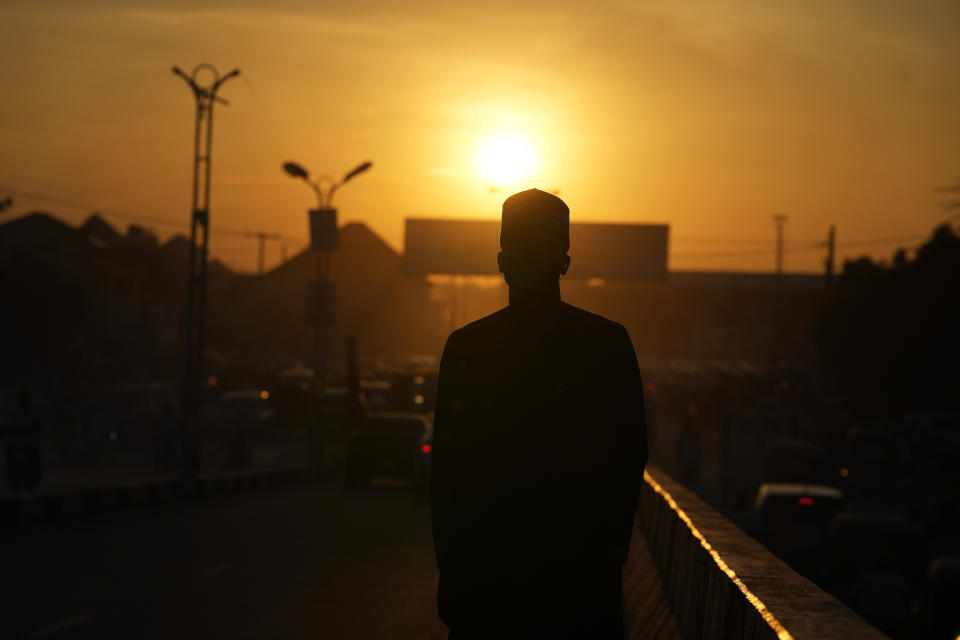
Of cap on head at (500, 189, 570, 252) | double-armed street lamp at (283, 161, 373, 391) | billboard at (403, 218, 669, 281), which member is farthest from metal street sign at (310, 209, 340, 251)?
cap on head at (500, 189, 570, 252)

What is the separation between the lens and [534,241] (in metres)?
4.14

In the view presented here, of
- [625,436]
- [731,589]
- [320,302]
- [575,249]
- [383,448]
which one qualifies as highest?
[575,249]

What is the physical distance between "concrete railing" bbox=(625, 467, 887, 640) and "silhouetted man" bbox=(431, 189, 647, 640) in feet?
1.74

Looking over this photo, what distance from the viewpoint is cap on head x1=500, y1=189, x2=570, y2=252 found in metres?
4.12

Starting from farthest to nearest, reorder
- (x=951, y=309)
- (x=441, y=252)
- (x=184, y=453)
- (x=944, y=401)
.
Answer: (x=441, y=252)
(x=944, y=401)
(x=951, y=309)
(x=184, y=453)

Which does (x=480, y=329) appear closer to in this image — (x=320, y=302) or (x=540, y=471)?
(x=540, y=471)

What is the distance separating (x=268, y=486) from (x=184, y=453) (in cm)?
317

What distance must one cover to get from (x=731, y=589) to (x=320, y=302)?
1534 inches

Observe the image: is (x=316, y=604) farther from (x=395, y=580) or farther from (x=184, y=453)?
(x=184, y=453)

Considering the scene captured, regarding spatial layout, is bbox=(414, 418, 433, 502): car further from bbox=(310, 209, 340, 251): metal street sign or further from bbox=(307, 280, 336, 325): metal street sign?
bbox=(307, 280, 336, 325): metal street sign

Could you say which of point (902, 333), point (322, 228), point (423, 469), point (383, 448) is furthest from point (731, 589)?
point (902, 333)

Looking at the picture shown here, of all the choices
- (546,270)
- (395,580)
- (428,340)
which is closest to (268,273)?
(428,340)

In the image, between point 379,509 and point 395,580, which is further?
point 379,509

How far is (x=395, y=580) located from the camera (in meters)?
16.0
